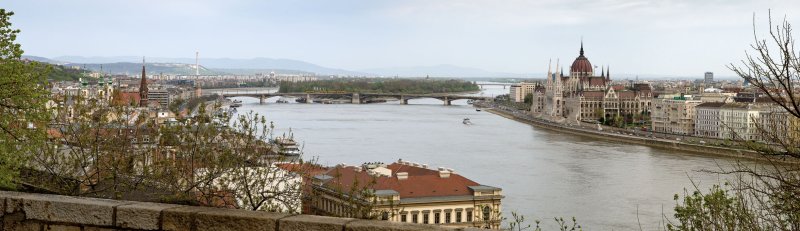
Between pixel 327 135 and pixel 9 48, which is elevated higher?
pixel 9 48

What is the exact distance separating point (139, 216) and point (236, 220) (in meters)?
0.20

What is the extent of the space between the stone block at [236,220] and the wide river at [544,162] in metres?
2.65

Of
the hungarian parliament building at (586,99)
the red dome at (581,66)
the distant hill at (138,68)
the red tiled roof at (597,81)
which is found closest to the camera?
the hungarian parliament building at (586,99)

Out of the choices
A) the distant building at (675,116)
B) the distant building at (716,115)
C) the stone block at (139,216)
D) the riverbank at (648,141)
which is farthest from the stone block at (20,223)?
the distant building at (675,116)

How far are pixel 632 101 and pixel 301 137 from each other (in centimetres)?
1638

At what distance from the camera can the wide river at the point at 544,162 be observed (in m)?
9.16

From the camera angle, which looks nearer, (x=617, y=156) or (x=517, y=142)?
(x=617, y=156)

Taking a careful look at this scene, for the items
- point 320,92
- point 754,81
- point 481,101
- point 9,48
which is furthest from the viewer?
point 320,92

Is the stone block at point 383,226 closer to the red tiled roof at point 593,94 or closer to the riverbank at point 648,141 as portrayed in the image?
the riverbank at point 648,141

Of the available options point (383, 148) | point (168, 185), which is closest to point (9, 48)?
point (168, 185)

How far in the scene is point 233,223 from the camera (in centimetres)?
172

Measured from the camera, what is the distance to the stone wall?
5.47ft

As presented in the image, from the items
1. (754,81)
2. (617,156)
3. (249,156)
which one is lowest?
(617,156)

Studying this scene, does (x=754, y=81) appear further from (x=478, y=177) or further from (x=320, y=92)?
(x=320, y=92)
